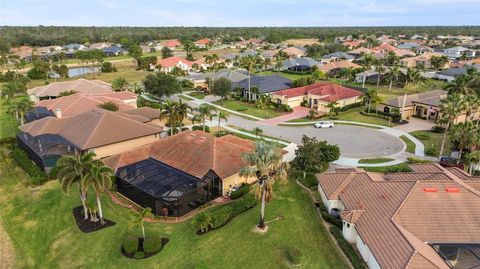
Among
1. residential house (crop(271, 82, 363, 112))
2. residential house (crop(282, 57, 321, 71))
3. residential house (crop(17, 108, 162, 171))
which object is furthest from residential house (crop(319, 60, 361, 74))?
residential house (crop(17, 108, 162, 171))

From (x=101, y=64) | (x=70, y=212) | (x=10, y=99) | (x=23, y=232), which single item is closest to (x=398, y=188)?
(x=70, y=212)

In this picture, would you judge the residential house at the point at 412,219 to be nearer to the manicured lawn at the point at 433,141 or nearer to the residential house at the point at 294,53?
the manicured lawn at the point at 433,141

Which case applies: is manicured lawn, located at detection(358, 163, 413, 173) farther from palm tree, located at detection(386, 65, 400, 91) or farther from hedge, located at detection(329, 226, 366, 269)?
palm tree, located at detection(386, 65, 400, 91)

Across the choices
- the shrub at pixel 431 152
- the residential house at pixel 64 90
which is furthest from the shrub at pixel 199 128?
the shrub at pixel 431 152

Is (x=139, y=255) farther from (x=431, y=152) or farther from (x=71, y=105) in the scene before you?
(x=71, y=105)

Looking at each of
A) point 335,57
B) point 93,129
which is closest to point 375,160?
point 93,129

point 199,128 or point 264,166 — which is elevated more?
point 264,166
